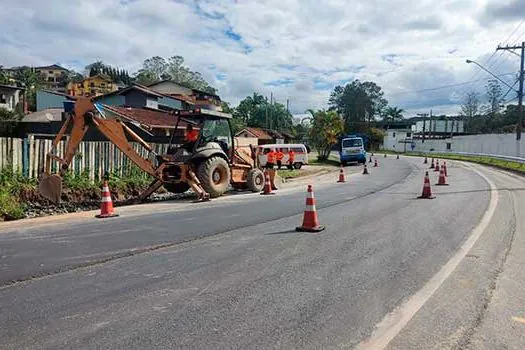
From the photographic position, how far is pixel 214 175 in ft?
52.9

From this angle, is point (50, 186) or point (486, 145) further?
point (486, 145)

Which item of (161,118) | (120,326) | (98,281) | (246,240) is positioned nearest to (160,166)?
(246,240)

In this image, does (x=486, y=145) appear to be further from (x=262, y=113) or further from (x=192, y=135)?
(x=262, y=113)

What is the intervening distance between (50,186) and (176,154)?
391 cm

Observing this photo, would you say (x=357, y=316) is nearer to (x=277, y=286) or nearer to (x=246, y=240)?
(x=277, y=286)

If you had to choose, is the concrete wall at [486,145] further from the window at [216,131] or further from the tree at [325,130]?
the window at [216,131]

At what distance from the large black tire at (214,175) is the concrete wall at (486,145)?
113 ft

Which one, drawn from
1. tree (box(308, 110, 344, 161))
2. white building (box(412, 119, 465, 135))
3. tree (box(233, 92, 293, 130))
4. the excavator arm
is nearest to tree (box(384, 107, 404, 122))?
white building (box(412, 119, 465, 135))

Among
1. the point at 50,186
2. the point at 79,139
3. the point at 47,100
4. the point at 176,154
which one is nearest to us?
the point at 50,186

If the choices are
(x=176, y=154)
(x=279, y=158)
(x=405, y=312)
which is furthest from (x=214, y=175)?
(x=279, y=158)

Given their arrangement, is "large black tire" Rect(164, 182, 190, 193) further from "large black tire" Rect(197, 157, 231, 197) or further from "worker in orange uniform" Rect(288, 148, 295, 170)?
"worker in orange uniform" Rect(288, 148, 295, 170)

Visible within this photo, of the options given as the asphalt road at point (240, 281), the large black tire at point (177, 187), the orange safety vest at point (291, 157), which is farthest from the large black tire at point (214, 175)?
the orange safety vest at point (291, 157)

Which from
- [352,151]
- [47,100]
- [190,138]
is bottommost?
[352,151]

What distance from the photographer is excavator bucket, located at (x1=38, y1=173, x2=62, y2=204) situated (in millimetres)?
13156
